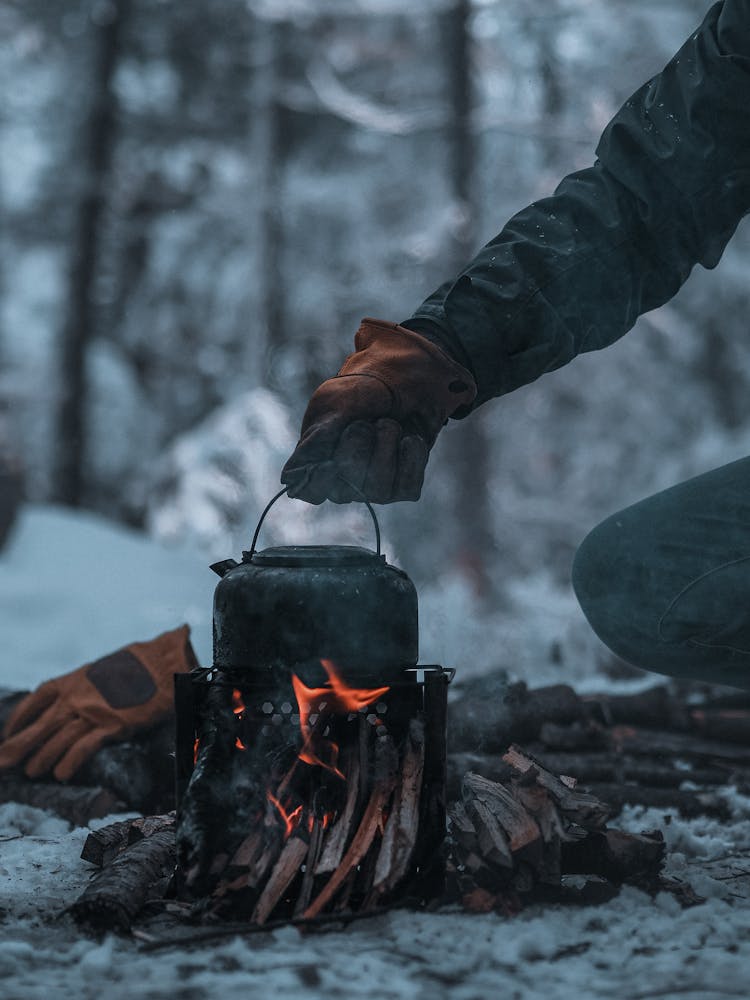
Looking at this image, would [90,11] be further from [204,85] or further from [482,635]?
[482,635]

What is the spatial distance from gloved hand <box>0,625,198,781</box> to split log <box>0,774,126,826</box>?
80 mm

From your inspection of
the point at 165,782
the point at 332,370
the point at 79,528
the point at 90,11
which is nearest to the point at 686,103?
the point at 165,782

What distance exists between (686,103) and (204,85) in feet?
52.5

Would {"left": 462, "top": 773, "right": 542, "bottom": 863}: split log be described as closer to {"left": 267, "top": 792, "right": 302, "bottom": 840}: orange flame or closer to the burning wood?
the burning wood

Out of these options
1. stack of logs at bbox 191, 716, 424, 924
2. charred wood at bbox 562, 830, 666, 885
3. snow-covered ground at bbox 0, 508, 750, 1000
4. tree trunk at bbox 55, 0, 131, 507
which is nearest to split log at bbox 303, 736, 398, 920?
stack of logs at bbox 191, 716, 424, 924

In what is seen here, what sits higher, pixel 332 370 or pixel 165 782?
pixel 332 370

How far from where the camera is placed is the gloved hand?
4.21 meters

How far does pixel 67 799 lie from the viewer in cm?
397

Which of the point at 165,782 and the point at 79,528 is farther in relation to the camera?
the point at 79,528

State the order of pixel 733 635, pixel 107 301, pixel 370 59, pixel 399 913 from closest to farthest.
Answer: pixel 399 913, pixel 733 635, pixel 370 59, pixel 107 301

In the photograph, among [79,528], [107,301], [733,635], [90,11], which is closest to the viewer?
[733,635]

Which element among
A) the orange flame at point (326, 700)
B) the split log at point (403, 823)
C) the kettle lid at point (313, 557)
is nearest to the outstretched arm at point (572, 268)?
the kettle lid at point (313, 557)

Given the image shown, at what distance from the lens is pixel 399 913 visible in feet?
8.46

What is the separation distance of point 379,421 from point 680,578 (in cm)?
92
